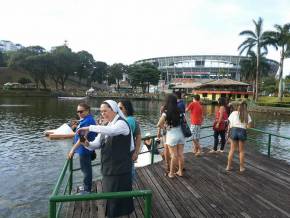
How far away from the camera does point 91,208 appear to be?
5.43 m

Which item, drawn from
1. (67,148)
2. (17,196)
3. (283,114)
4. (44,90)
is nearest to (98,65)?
(44,90)

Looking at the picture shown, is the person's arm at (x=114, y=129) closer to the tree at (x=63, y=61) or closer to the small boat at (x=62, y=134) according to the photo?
the small boat at (x=62, y=134)

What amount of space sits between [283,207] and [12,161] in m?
11.5

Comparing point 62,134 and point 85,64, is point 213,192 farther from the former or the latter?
point 85,64

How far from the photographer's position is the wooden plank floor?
5395 mm

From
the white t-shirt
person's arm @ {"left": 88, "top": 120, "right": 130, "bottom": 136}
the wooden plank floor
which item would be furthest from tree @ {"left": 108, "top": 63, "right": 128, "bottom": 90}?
person's arm @ {"left": 88, "top": 120, "right": 130, "bottom": 136}

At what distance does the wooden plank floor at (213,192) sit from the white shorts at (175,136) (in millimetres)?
966

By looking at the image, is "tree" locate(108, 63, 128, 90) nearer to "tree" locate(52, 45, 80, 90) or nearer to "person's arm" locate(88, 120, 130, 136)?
"tree" locate(52, 45, 80, 90)

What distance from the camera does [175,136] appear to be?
21.9 feet

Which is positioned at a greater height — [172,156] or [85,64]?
[85,64]

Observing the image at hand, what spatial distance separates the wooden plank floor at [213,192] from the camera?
540 centimetres

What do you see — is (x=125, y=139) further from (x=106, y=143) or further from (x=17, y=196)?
(x=17, y=196)

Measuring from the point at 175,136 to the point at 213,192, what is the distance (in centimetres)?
142

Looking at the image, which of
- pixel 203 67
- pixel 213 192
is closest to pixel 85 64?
pixel 203 67
